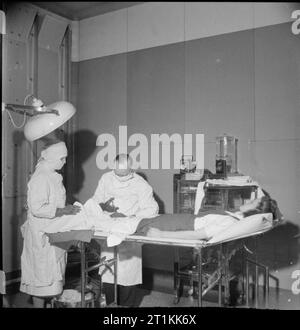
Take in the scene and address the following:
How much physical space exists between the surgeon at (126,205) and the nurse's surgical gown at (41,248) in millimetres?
433

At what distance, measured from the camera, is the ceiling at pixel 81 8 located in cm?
307

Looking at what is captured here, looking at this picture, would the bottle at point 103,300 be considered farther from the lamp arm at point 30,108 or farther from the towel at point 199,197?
the lamp arm at point 30,108

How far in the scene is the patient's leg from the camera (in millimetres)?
2193

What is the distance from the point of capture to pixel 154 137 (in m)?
3.61

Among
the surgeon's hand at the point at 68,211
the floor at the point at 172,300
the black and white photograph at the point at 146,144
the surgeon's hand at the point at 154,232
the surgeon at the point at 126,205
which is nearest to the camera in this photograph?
the surgeon's hand at the point at 154,232

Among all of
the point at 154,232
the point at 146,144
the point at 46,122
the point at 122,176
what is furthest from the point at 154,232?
the point at 146,144

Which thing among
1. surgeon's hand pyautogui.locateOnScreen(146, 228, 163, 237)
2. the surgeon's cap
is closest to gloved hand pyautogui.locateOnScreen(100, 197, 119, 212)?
the surgeon's cap

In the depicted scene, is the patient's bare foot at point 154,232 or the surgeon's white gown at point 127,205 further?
the surgeon's white gown at point 127,205

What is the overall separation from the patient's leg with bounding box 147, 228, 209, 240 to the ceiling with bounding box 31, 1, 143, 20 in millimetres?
1873

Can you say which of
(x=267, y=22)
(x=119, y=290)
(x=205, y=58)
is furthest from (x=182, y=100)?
(x=119, y=290)

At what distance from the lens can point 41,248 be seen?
2.70 meters

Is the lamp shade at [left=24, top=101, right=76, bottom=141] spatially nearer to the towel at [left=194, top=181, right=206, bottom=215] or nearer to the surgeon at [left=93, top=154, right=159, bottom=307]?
the surgeon at [left=93, top=154, right=159, bottom=307]

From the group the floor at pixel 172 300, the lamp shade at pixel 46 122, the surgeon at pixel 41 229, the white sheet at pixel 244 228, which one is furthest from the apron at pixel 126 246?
the white sheet at pixel 244 228

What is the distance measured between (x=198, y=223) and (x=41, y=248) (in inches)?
45.3
